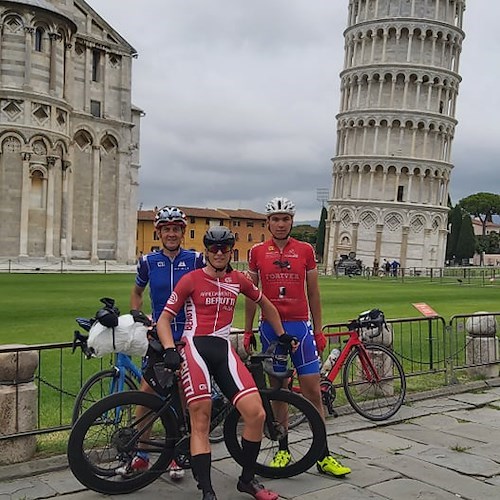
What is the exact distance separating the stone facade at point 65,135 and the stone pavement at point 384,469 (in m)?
39.5

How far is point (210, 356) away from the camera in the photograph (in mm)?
5582

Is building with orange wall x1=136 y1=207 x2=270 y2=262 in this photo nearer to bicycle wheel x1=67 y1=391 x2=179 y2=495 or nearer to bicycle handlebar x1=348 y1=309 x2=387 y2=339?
bicycle handlebar x1=348 y1=309 x2=387 y2=339

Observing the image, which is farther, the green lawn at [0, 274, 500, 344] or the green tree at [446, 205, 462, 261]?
the green tree at [446, 205, 462, 261]

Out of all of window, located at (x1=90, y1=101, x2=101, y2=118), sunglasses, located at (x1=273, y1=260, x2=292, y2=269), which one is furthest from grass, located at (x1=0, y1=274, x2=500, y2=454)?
window, located at (x1=90, y1=101, x2=101, y2=118)

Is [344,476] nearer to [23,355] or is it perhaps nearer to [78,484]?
[78,484]

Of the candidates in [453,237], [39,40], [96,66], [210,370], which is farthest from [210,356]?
[453,237]

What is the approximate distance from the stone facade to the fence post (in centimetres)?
3964

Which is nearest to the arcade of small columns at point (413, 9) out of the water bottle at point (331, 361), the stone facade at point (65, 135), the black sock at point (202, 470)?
the stone facade at point (65, 135)

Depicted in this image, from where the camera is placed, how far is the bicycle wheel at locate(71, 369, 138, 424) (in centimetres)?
647

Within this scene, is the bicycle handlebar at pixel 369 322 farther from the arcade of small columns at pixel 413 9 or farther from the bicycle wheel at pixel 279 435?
the arcade of small columns at pixel 413 9

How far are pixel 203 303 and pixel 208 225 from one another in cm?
9586

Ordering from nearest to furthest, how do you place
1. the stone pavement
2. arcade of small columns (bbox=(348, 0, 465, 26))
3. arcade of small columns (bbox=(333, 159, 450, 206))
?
the stone pavement → arcade of small columns (bbox=(348, 0, 465, 26)) → arcade of small columns (bbox=(333, 159, 450, 206))

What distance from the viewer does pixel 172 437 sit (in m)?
5.77

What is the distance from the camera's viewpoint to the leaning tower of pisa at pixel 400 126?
254 feet
